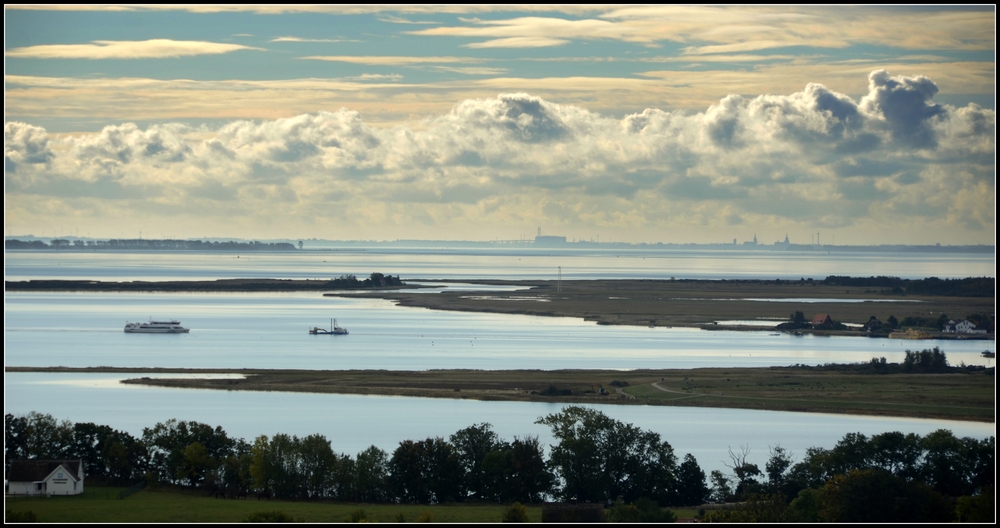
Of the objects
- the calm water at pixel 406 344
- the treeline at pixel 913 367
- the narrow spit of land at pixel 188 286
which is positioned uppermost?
the narrow spit of land at pixel 188 286

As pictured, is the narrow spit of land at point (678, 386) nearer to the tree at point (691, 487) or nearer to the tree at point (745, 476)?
the tree at point (745, 476)

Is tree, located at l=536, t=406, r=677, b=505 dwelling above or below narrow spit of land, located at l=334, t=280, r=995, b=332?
below

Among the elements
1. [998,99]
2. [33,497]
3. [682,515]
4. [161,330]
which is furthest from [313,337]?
[998,99]

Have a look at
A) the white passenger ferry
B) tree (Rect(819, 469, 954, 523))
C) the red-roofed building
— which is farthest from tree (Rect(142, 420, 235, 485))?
the red-roofed building

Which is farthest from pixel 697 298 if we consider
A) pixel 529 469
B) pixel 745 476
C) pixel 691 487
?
pixel 529 469

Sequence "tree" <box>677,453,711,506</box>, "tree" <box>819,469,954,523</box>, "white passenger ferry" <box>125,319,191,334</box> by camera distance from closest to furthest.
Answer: "tree" <box>819,469,954,523</box> → "tree" <box>677,453,711,506</box> → "white passenger ferry" <box>125,319,191,334</box>

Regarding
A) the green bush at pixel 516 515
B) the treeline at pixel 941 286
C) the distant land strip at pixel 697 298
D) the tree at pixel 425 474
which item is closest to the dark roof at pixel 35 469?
the tree at pixel 425 474

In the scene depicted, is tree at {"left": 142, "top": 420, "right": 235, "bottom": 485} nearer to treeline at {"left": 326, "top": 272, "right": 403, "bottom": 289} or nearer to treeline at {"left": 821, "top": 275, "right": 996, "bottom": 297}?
treeline at {"left": 821, "top": 275, "right": 996, "bottom": 297}
